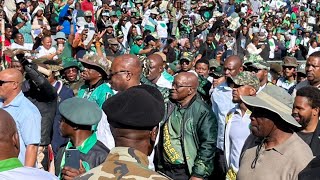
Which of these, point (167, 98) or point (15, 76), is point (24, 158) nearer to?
point (15, 76)

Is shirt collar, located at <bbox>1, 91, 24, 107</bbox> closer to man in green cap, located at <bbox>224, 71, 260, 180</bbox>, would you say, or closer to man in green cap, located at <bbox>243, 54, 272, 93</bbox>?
man in green cap, located at <bbox>224, 71, 260, 180</bbox>

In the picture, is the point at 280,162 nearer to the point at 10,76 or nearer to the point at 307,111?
the point at 307,111

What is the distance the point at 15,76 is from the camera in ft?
20.8

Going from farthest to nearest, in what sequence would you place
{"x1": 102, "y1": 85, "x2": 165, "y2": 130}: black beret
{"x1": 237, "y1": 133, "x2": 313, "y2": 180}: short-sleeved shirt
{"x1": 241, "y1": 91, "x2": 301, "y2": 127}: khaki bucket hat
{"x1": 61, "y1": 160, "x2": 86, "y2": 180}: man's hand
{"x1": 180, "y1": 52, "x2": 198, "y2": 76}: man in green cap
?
{"x1": 180, "y1": 52, "x2": 198, "y2": 76}: man in green cap, {"x1": 241, "y1": 91, "x2": 301, "y2": 127}: khaki bucket hat, {"x1": 237, "y1": 133, "x2": 313, "y2": 180}: short-sleeved shirt, {"x1": 61, "y1": 160, "x2": 86, "y2": 180}: man's hand, {"x1": 102, "y1": 85, "x2": 165, "y2": 130}: black beret

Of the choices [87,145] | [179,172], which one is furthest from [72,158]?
[179,172]

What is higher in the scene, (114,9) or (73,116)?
(73,116)

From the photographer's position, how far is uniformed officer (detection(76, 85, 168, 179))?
301 cm

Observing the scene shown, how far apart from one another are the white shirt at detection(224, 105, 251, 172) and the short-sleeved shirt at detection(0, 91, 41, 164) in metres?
1.92

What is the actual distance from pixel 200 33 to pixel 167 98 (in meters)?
15.2

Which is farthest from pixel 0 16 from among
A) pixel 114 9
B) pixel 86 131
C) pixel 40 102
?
pixel 86 131

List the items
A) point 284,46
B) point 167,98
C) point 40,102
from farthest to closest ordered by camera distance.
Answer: point 284,46 < point 40,102 < point 167,98

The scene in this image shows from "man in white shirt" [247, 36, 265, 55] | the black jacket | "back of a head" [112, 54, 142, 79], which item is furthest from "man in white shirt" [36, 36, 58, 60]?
"back of a head" [112, 54, 142, 79]

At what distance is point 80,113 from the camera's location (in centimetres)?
470

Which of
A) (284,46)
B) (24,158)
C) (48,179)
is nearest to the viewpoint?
(48,179)
